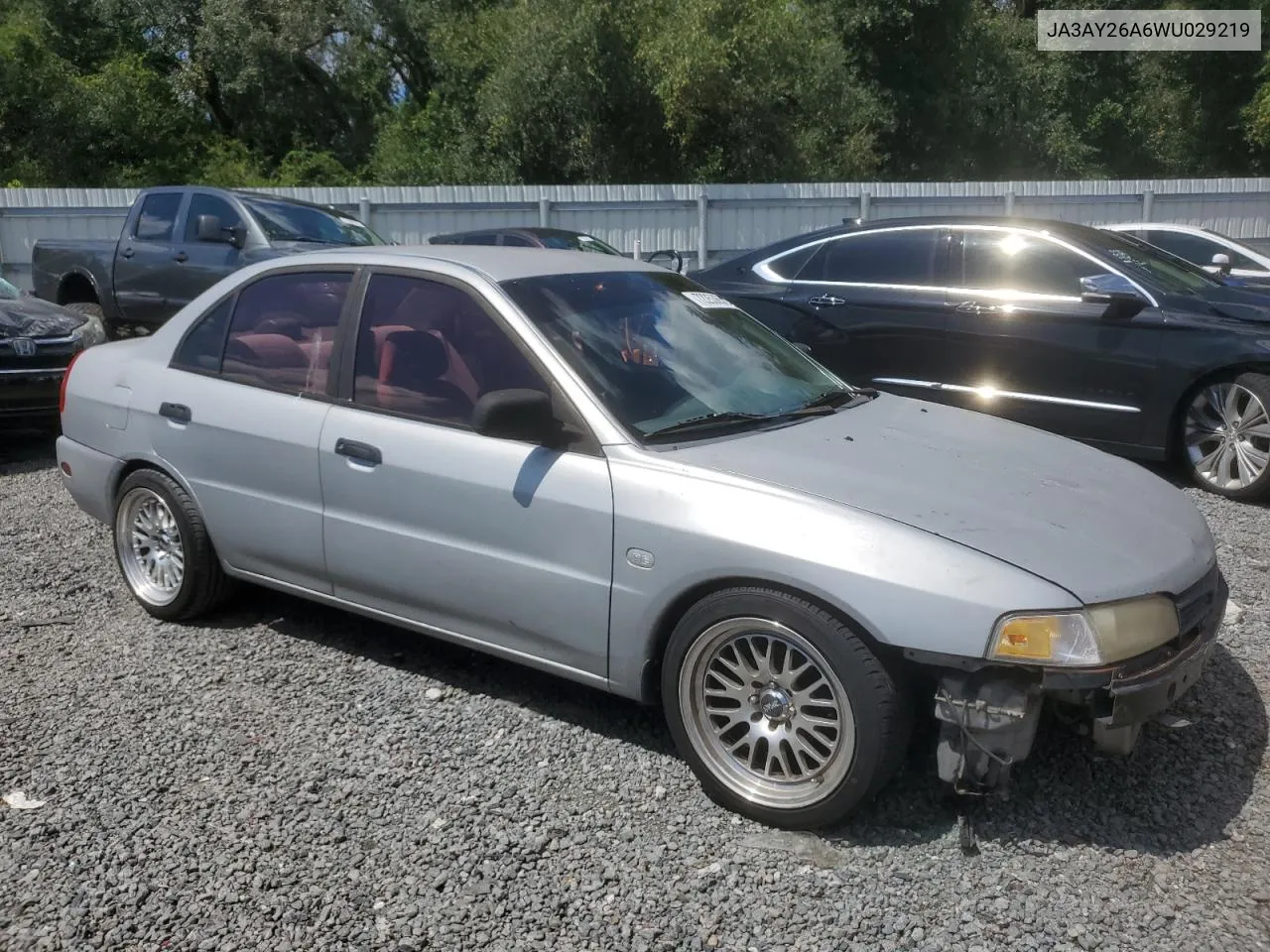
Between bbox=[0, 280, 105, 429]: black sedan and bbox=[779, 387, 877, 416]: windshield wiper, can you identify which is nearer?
bbox=[779, 387, 877, 416]: windshield wiper

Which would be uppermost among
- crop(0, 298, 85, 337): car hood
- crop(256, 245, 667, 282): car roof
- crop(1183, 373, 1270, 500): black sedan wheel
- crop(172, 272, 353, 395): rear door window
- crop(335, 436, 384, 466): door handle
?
crop(256, 245, 667, 282): car roof

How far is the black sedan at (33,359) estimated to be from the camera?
7.99m

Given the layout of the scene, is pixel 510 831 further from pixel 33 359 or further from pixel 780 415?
pixel 33 359

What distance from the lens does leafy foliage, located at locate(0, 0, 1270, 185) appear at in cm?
2230

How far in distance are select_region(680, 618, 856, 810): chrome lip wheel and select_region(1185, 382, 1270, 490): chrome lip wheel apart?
4.42m

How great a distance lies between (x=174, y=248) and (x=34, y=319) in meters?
2.36

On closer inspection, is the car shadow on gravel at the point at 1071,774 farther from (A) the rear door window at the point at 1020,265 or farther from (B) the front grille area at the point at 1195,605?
(A) the rear door window at the point at 1020,265

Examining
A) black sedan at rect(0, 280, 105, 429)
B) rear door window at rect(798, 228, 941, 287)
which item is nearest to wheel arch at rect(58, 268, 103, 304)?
black sedan at rect(0, 280, 105, 429)

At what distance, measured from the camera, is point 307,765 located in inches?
144

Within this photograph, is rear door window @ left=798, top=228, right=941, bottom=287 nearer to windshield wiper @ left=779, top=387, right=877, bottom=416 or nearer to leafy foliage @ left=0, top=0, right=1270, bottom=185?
windshield wiper @ left=779, top=387, right=877, bottom=416

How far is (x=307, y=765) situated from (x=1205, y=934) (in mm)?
2598

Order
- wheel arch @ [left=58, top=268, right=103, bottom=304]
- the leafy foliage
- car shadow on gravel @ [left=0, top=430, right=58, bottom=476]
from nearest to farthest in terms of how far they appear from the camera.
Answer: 1. car shadow on gravel @ [left=0, top=430, right=58, bottom=476]
2. wheel arch @ [left=58, top=268, right=103, bottom=304]
3. the leafy foliage

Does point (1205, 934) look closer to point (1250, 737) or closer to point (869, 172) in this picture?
point (1250, 737)

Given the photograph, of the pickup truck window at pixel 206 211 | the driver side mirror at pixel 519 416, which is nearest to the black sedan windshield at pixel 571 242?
the pickup truck window at pixel 206 211
